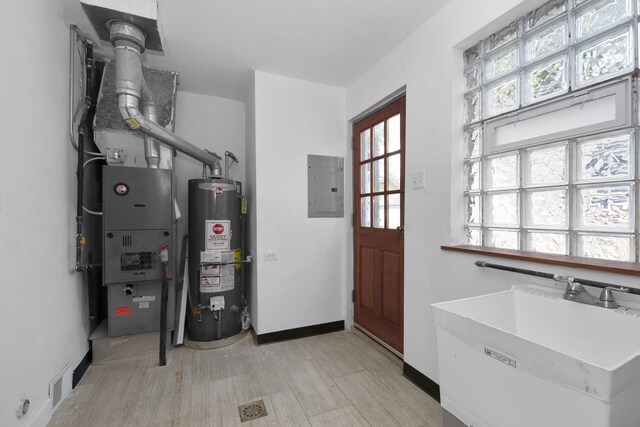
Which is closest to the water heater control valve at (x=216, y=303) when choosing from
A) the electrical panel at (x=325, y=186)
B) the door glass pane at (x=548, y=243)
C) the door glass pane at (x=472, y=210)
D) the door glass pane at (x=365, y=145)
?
the electrical panel at (x=325, y=186)

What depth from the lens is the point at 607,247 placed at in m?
1.19

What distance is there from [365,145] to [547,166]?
159 cm

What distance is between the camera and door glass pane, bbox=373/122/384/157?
2.50m

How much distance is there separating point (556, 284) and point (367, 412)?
49.2 inches

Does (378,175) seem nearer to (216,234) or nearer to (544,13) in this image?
(544,13)

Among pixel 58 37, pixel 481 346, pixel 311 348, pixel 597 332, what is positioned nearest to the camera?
pixel 481 346

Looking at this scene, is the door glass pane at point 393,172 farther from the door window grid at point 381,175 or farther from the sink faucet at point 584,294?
the sink faucet at point 584,294

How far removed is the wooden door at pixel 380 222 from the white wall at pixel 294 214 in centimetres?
20

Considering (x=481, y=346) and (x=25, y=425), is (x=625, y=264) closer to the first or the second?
(x=481, y=346)

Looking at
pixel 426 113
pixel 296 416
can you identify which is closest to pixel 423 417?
pixel 296 416

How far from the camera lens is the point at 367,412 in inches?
65.8

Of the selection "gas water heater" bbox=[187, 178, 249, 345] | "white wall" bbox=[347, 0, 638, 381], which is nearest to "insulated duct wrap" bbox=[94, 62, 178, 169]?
"gas water heater" bbox=[187, 178, 249, 345]

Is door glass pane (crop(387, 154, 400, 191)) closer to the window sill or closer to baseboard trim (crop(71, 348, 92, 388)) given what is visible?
the window sill

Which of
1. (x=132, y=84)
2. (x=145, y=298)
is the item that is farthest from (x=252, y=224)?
(x=132, y=84)
